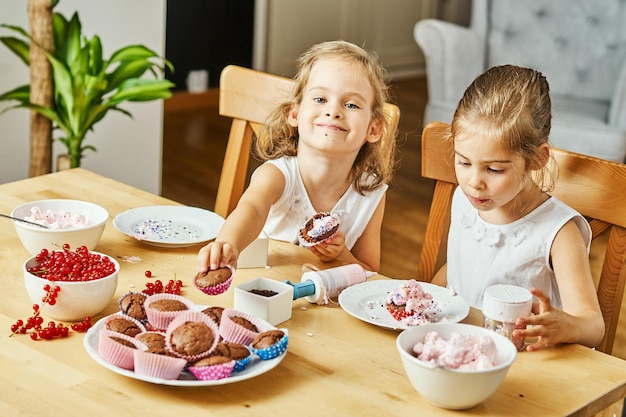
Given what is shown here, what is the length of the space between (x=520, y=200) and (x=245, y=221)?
53 cm

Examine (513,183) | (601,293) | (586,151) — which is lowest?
(586,151)

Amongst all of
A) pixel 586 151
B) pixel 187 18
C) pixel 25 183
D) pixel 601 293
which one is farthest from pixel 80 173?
pixel 187 18

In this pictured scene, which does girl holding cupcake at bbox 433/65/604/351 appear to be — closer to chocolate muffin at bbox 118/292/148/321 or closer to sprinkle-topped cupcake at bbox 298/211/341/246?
sprinkle-topped cupcake at bbox 298/211/341/246

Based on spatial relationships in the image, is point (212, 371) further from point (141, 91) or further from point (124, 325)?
point (141, 91)

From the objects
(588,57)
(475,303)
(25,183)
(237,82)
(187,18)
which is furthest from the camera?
(187,18)

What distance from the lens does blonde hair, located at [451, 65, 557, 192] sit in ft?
5.50

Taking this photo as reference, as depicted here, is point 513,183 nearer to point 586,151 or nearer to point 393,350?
point 393,350

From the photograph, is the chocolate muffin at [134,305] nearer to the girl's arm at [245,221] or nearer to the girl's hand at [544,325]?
the girl's arm at [245,221]

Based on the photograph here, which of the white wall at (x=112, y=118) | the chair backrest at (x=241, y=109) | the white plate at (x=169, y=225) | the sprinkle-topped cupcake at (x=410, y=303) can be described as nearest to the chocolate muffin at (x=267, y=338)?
the sprinkle-topped cupcake at (x=410, y=303)

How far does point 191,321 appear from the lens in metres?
1.33

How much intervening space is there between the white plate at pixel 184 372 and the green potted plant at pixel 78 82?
1864mm

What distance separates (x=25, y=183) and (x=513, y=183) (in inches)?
41.4

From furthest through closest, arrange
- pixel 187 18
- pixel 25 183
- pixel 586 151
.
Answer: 1. pixel 187 18
2. pixel 586 151
3. pixel 25 183

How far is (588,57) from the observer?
4.57 metres
